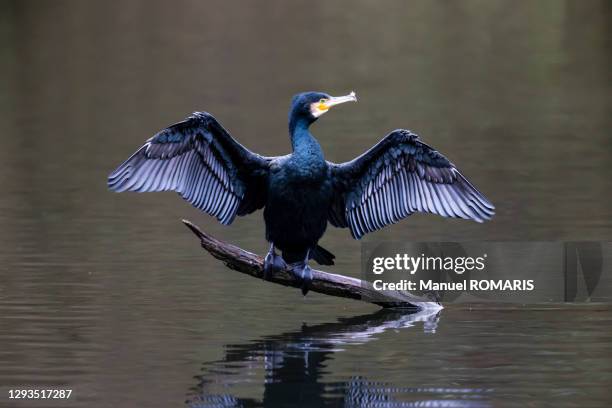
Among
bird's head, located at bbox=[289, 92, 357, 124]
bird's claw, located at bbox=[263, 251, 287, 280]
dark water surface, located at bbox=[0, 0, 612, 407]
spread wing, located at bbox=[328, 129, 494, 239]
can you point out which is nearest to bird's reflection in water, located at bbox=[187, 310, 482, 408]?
dark water surface, located at bbox=[0, 0, 612, 407]

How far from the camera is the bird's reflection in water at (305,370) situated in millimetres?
9859

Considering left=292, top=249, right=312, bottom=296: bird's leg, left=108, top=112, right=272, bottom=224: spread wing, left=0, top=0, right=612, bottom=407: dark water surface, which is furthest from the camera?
left=292, top=249, right=312, bottom=296: bird's leg

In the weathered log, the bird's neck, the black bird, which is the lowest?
the weathered log

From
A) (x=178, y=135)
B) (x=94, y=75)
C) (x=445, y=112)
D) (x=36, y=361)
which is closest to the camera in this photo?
(x=36, y=361)

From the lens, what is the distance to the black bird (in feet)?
38.5

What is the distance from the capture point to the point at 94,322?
12.3 metres

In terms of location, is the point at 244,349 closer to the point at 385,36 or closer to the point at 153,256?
the point at 153,256

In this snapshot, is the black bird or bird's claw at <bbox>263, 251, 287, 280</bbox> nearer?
the black bird

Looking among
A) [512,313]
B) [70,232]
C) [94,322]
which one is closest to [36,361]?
[94,322]

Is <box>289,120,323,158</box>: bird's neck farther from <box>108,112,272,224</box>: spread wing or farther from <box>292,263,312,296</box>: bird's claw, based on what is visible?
<box>292,263,312,296</box>: bird's claw

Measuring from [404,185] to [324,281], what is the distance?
1.00m

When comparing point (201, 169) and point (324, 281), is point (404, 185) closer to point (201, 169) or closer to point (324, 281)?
point (324, 281)

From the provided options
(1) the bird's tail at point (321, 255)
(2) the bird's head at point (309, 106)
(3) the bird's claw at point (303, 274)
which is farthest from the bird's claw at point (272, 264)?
(2) the bird's head at point (309, 106)

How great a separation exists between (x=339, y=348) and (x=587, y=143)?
13347 mm
